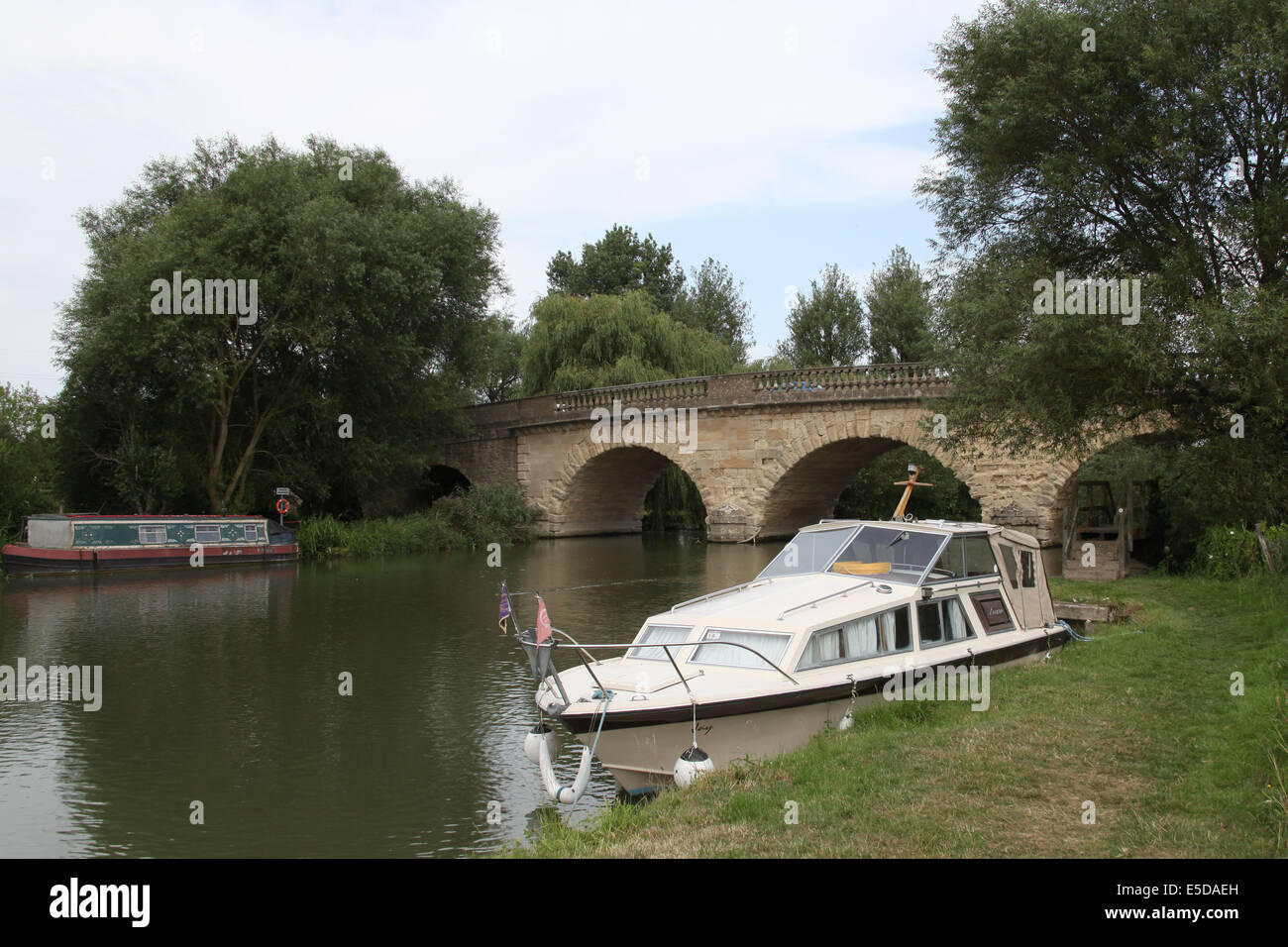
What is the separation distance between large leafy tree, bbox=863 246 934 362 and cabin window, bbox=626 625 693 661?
3031 cm

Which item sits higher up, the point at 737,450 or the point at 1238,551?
the point at 737,450

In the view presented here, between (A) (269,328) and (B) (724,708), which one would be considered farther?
(A) (269,328)

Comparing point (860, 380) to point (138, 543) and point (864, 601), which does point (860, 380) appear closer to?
point (138, 543)

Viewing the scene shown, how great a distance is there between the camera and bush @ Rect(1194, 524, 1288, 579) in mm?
15094

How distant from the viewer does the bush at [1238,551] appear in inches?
594

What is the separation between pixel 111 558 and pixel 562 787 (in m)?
18.6

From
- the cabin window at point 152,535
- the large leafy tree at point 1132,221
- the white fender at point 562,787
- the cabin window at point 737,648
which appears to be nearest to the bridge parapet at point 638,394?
the cabin window at point 152,535

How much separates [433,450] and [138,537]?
11809mm

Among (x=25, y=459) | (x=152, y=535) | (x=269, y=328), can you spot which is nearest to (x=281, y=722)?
(x=152, y=535)

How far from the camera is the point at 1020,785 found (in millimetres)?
6129

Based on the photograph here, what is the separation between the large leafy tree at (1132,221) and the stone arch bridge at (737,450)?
786cm

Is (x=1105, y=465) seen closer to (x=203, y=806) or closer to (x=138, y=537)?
(x=138, y=537)

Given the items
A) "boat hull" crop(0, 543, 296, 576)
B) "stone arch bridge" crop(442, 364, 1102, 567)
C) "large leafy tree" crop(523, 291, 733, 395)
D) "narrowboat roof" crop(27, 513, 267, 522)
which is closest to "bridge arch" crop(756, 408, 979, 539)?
"stone arch bridge" crop(442, 364, 1102, 567)

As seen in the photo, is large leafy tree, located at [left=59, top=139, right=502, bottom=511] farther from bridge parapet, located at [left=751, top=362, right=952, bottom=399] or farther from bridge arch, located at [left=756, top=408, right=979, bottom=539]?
bridge arch, located at [left=756, top=408, right=979, bottom=539]
